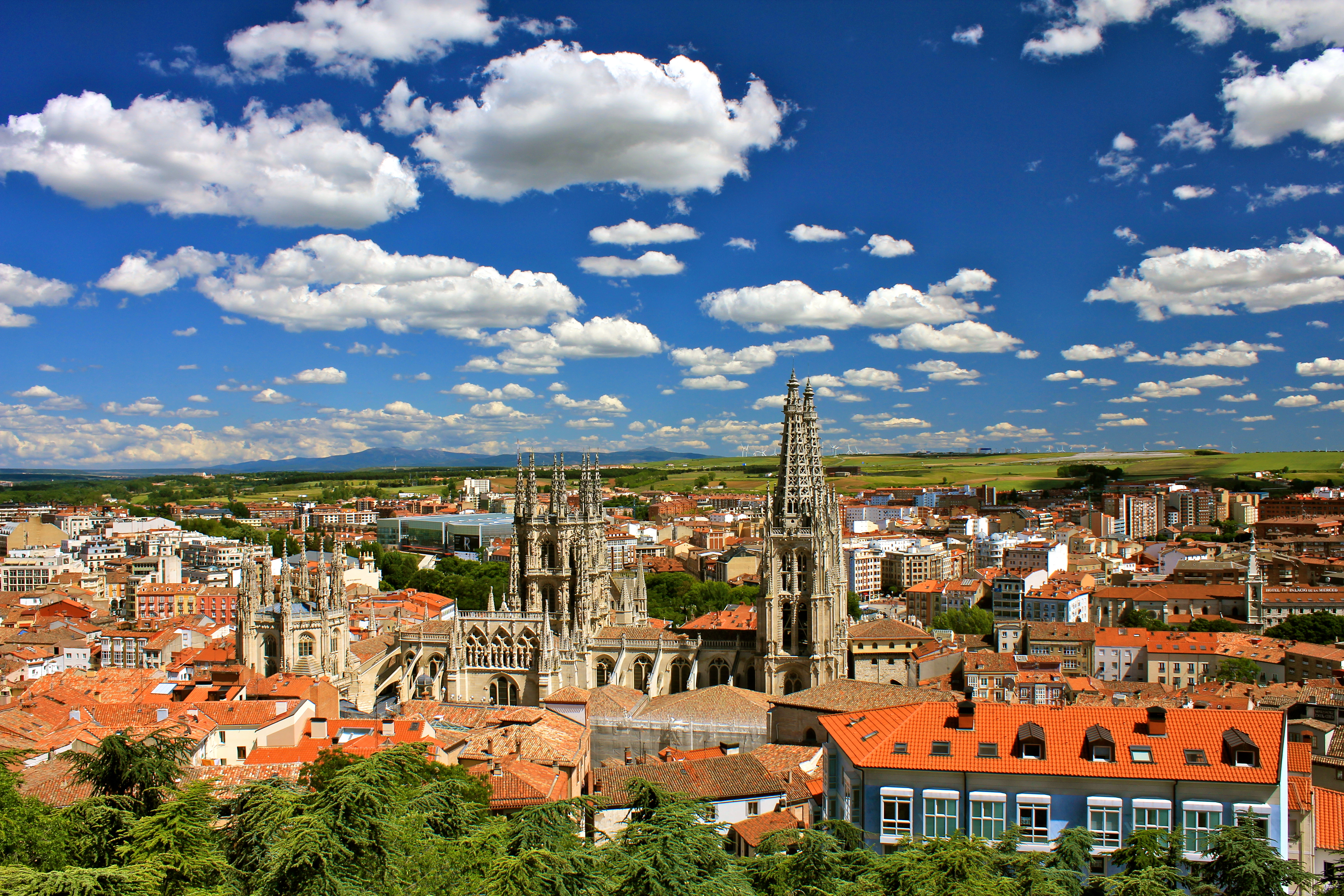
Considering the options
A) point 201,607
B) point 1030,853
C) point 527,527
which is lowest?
point 201,607

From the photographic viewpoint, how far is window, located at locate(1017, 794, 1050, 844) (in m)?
29.3

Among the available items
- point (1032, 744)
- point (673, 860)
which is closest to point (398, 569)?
point (1032, 744)

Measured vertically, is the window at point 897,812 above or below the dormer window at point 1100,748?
below

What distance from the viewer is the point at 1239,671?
260ft

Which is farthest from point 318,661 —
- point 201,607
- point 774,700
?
point 201,607

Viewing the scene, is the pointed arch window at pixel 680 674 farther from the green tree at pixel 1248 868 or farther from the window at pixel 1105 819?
the green tree at pixel 1248 868

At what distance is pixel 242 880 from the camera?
2203 cm

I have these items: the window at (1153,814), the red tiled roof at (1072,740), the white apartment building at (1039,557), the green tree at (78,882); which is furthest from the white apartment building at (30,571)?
the window at (1153,814)

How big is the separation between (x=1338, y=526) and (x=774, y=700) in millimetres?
167110

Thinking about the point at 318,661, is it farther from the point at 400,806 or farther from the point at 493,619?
the point at 400,806

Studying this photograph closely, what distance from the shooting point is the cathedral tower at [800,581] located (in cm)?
5588

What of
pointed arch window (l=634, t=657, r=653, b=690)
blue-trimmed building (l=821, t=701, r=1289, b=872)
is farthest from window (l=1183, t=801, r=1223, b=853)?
pointed arch window (l=634, t=657, r=653, b=690)

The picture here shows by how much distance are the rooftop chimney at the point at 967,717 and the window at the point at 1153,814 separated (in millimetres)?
5315

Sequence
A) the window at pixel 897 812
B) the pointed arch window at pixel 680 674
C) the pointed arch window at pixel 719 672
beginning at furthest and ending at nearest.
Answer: the pointed arch window at pixel 680 674, the pointed arch window at pixel 719 672, the window at pixel 897 812
